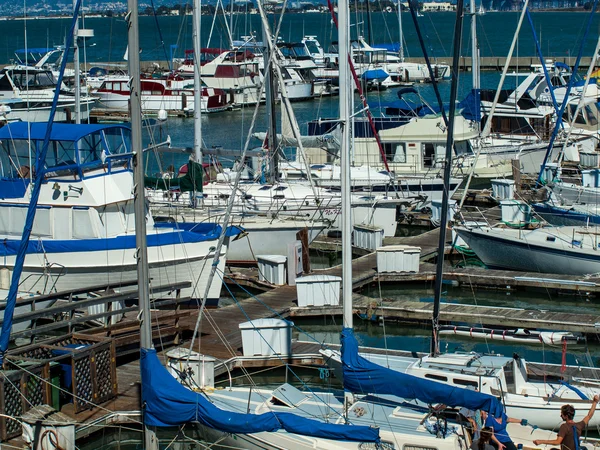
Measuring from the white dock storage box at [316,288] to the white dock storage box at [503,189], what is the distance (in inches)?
484

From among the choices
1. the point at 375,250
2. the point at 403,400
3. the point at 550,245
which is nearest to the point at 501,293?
the point at 550,245

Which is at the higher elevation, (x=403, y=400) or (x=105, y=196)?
(x=105, y=196)

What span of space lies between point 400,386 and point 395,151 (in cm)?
2238

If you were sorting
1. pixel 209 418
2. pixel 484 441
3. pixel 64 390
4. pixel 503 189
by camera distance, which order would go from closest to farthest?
1. pixel 209 418
2. pixel 484 441
3. pixel 64 390
4. pixel 503 189

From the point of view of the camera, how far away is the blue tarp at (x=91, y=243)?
21.9 metres

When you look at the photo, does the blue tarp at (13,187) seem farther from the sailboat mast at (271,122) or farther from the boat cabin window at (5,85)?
the boat cabin window at (5,85)

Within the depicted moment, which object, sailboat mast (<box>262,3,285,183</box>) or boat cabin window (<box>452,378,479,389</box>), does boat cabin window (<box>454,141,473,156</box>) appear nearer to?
sailboat mast (<box>262,3,285,183</box>)

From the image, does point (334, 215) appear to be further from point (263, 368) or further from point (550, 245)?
point (263, 368)

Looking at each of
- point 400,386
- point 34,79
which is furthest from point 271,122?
point 34,79

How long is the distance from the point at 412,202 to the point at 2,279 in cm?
1473

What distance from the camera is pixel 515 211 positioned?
93.4 feet

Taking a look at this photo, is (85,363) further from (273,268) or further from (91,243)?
(273,268)

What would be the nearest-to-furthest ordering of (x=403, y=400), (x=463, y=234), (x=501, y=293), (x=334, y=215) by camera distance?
1. (x=403, y=400)
2. (x=501, y=293)
3. (x=463, y=234)
4. (x=334, y=215)

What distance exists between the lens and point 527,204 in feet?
93.4
